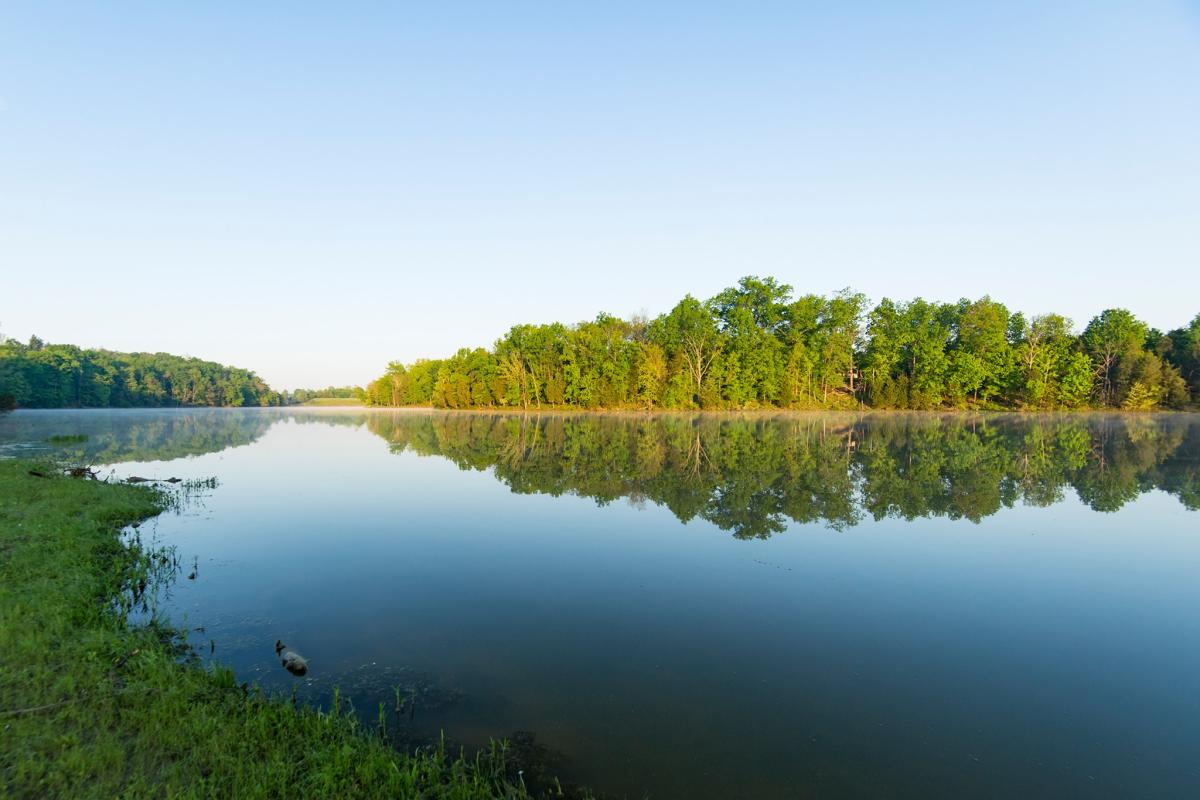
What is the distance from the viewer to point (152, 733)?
5121 millimetres

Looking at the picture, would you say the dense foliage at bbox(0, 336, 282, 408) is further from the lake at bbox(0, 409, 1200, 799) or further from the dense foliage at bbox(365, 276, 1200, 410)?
the lake at bbox(0, 409, 1200, 799)

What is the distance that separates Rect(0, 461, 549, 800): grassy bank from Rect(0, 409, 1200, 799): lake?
67 cm

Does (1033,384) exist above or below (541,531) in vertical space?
above

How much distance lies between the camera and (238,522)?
15328 millimetres

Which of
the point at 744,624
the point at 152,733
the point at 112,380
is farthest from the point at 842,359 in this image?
the point at 112,380

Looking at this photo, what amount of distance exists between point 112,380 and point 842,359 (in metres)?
163

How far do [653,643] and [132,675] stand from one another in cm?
660

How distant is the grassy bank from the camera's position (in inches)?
176

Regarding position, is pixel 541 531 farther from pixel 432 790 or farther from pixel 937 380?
pixel 937 380

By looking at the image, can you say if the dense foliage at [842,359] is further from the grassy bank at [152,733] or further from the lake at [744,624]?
the grassy bank at [152,733]

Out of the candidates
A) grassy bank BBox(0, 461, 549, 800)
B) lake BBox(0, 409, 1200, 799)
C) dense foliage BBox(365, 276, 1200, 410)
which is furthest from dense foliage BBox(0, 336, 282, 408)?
grassy bank BBox(0, 461, 549, 800)

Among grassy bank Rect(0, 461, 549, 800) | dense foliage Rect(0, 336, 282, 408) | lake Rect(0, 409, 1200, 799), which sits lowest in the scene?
lake Rect(0, 409, 1200, 799)

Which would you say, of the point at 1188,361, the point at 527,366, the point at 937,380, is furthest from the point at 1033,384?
the point at 527,366

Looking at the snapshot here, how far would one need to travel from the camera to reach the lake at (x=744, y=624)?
5.29 meters
